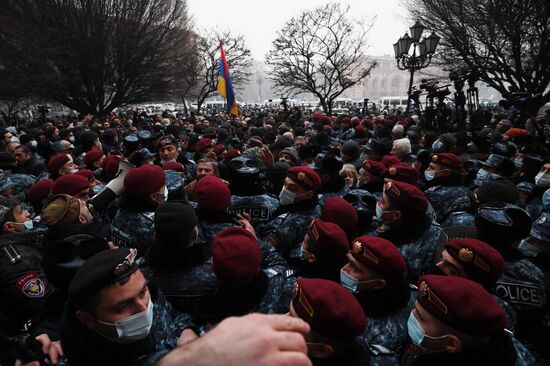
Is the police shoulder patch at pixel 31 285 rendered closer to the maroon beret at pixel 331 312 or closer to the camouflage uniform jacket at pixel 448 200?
the maroon beret at pixel 331 312

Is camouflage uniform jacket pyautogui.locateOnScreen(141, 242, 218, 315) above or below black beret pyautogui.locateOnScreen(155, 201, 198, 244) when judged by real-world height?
below

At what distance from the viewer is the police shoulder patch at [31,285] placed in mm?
2674

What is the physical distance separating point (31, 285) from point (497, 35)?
1708cm

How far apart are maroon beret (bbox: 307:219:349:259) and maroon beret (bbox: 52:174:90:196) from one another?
2832 millimetres

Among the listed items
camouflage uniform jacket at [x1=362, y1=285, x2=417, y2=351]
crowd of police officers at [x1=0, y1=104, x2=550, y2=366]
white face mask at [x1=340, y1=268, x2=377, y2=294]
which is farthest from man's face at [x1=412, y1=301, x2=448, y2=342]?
white face mask at [x1=340, y1=268, x2=377, y2=294]

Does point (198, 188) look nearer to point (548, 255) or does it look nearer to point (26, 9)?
point (548, 255)

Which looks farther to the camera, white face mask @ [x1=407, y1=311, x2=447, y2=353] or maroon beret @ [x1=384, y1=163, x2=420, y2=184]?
maroon beret @ [x1=384, y1=163, x2=420, y2=184]

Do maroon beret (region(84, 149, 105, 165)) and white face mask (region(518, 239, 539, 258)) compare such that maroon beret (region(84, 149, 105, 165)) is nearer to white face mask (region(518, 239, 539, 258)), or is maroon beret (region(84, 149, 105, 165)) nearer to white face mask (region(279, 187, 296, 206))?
white face mask (region(279, 187, 296, 206))

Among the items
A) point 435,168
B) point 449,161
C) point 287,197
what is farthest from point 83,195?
point 449,161

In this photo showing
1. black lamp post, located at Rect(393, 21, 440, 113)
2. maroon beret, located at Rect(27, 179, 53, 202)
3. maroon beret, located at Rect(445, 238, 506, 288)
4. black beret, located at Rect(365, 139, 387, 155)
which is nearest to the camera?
maroon beret, located at Rect(445, 238, 506, 288)

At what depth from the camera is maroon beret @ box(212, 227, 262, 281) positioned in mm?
2113

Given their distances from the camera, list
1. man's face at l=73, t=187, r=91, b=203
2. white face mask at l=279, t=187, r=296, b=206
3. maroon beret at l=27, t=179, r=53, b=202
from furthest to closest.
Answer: maroon beret at l=27, t=179, r=53, b=202 → man's face at l=73, t=187, r=91, b=203 → white face mask at l=279, t=187, r=296, b=206

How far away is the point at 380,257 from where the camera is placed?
220cm

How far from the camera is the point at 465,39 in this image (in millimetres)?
14594
